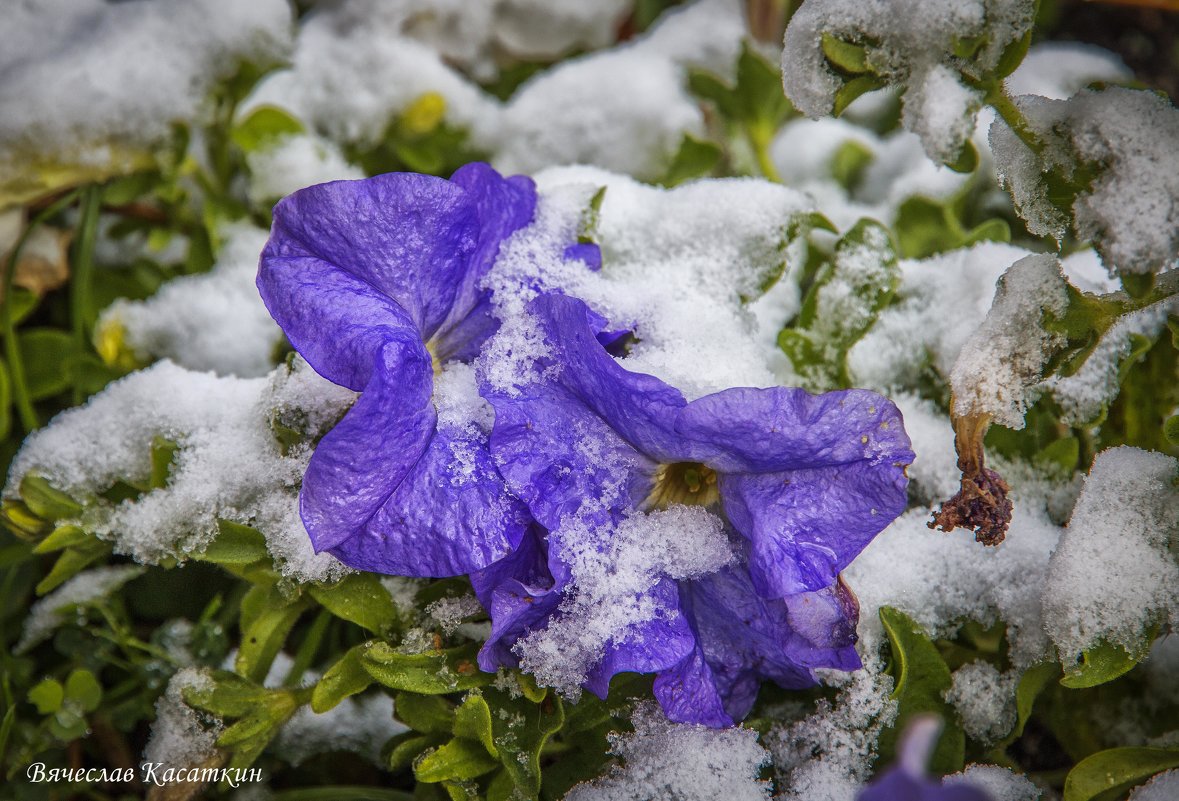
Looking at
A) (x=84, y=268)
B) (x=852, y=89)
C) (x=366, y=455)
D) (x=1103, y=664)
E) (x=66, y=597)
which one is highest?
(x=852, y=89)

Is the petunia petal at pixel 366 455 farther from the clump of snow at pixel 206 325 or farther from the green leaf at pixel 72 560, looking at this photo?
the clump of snow at pixel 206 325

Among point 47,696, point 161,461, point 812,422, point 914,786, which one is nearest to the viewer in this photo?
point 914,786

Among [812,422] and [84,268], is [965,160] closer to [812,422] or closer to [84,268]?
[812,422]

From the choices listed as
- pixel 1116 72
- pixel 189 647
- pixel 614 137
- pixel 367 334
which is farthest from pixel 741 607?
pixel 1116 72

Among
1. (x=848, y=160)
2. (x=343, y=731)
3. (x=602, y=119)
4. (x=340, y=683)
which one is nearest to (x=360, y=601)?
(x=340, y=683)

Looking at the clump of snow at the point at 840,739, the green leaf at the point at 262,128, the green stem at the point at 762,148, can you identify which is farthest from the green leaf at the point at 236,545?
the green stem at the point at 762,148

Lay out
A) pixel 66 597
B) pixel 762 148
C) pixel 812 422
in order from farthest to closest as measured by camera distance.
A: pixel 762 148
pixel 66 597
pixel 812 422

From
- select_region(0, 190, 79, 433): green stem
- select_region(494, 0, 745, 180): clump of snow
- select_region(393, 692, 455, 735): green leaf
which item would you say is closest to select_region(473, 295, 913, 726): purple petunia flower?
select_region(393, 692, 455, 735): green leaf
